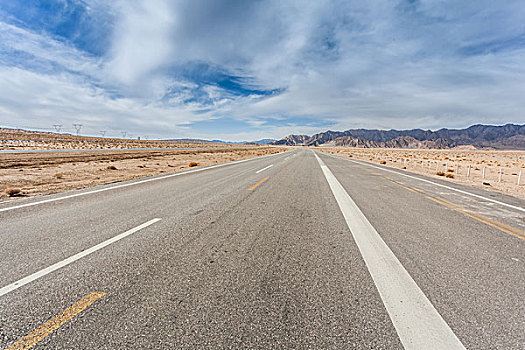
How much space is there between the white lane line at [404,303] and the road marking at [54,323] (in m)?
2.53

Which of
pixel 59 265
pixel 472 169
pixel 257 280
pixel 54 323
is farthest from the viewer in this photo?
pixel 472 169

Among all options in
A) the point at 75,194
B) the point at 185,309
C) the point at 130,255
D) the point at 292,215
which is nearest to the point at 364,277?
the point at 185,309

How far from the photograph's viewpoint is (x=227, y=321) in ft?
6.11

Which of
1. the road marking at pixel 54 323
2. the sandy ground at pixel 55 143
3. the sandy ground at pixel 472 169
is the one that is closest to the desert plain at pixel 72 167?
the road marking at pixel 54 323

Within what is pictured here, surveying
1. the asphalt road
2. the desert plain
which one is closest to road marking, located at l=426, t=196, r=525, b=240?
the asphalt road

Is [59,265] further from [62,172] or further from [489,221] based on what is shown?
[62,172]

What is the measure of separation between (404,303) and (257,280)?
53.9 inches

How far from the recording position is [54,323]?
1780 millimetres

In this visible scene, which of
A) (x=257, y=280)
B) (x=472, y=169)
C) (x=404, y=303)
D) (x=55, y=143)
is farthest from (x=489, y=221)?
(x=55, y=143)

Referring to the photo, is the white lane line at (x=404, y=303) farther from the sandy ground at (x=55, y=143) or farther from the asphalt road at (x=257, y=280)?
the sandy ground at (x=55, y=143)

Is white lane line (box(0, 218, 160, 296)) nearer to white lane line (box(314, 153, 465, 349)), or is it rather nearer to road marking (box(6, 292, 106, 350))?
road marking (box(6, 292, 106, 350))

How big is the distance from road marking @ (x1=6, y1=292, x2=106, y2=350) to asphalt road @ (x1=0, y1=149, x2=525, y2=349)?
15 mm

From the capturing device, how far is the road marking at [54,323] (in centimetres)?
159

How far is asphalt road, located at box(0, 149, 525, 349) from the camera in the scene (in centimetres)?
173
